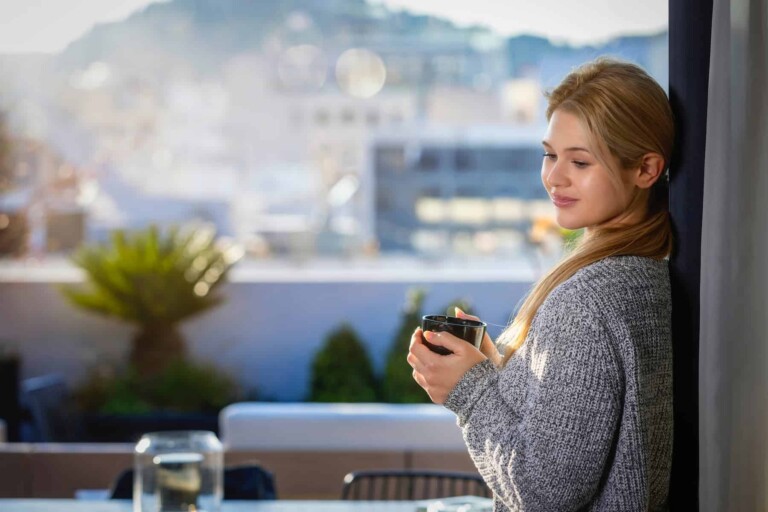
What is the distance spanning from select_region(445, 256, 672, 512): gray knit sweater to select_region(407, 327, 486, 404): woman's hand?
0.04ft

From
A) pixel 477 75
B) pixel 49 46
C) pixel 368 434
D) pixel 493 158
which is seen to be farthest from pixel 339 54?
pixel 368 434

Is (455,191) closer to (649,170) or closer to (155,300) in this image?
(155,300)

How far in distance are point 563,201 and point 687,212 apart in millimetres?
190

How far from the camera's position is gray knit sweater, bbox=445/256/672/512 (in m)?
1.18

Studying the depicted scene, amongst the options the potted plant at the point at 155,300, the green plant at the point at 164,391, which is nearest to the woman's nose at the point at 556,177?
the green plant at the point at 164,391

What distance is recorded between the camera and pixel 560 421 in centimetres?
118

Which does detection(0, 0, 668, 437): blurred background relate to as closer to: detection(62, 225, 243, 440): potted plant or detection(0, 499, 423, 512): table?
detection(62, 225, 243, 440): potted plant

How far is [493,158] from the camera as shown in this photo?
12.3 m

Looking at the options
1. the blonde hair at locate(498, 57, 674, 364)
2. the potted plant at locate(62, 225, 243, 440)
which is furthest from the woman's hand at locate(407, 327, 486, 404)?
the potted plant at locate(62, 225, 243, 440)

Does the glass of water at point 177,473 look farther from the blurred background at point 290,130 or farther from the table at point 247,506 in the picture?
the blurred background at point 290,130

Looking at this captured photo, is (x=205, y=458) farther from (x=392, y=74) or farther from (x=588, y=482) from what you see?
(x=392, y=74)

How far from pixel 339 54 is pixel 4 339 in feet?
27.2

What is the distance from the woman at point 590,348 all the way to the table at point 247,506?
3.19 ft

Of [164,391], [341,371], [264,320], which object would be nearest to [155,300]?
[164,391]
